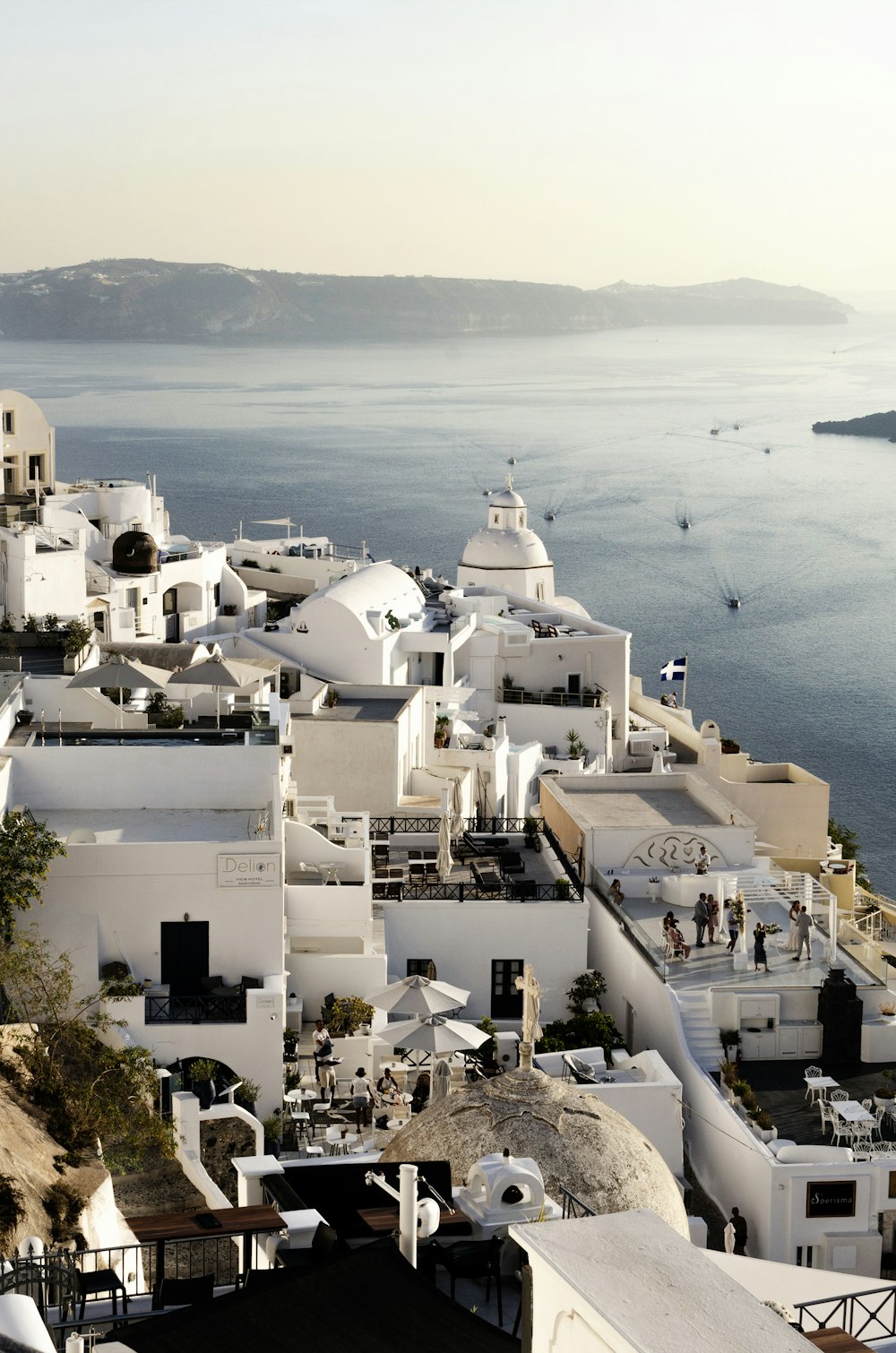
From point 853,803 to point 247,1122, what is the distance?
40.7 metres

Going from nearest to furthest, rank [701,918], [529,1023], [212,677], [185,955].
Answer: [529,1023] < [185,955] < [701,918] < [212,677]

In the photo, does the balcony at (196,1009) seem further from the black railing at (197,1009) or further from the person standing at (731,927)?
the person standing at (731,927)

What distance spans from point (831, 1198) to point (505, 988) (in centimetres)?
644

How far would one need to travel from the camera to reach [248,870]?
1856 cm

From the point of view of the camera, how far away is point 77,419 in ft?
591

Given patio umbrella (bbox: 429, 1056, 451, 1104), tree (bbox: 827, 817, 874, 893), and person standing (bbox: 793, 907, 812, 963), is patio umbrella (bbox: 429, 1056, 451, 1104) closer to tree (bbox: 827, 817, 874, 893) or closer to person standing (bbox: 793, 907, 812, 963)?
person standing (bbox: 793, 907, 812, 963)

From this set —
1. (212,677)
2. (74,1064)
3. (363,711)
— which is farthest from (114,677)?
(363,711)

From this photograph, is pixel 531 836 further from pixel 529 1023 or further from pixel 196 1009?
pixel 529 1023

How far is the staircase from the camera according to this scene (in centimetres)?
2091

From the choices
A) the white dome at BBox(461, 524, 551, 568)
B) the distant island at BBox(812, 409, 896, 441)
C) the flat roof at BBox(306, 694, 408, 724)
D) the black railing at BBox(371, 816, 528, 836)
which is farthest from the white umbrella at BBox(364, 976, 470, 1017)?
the distant island at BBox(812, 409, 896, 441)

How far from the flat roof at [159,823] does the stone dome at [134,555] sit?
20600mm

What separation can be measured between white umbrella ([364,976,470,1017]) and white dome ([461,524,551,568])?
3041cm

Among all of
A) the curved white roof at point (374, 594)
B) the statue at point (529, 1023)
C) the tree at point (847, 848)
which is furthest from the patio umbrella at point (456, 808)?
the statue at point (529, 1023)

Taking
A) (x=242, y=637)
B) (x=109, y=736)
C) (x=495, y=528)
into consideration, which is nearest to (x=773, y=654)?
(x=495, y=528)
